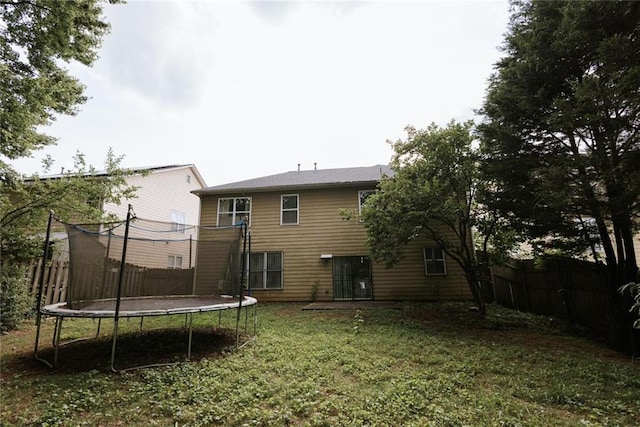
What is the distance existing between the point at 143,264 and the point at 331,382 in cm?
553

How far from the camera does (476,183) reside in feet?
26.1

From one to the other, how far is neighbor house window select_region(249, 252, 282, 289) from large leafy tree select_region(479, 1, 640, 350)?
796cm

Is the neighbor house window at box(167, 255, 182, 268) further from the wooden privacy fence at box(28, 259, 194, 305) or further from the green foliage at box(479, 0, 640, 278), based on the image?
the green foliage at box(479, 0, 640, 278)

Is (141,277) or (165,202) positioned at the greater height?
(165,202)

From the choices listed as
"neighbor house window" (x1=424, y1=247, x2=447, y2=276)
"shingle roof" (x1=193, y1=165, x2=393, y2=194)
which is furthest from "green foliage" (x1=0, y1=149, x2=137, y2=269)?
"neighbor house window" (x1=424, y1=247, x2=447, y2=276)

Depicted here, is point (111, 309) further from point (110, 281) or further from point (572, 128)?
point (572, 128)

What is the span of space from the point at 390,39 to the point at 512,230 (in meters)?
6.19

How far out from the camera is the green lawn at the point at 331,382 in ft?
8.71

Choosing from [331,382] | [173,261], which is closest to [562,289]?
[331,382]

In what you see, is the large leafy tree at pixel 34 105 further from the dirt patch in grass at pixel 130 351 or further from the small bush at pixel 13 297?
the dirt patch in grass at pixel 130 351

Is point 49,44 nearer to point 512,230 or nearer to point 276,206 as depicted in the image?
point 276,206

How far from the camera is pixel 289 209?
11.9 metres

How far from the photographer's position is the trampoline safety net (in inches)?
176

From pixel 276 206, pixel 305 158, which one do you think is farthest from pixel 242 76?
pixel 305 158
